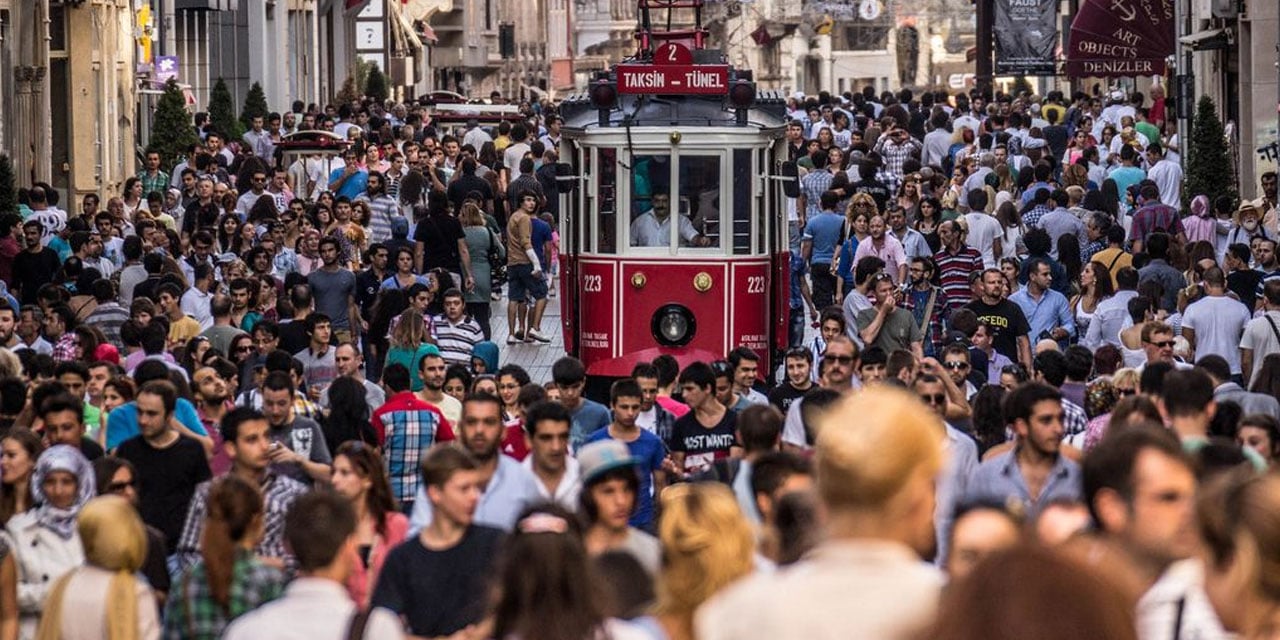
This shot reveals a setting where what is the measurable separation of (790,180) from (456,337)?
266 centimetres

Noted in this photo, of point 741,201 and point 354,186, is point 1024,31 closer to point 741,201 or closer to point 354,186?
point 354,186

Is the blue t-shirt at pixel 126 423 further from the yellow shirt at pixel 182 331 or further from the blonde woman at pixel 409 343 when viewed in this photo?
the yellow shirt at pixel 182 331

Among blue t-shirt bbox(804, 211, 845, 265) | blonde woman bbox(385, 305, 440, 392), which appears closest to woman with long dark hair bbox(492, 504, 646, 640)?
blonde woman bbox(385, 305, 440, 392)

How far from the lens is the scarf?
9.80 m

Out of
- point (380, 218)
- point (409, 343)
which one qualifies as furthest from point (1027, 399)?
point (380, 218)

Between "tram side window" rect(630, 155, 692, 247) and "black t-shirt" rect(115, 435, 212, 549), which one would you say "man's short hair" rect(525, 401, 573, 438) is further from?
"tram side window" rect(630, 155, 692, 247)

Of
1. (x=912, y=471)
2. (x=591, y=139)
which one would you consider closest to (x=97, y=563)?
(x=912, y=471)

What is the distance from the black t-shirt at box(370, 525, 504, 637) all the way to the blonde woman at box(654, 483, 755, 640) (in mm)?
1372

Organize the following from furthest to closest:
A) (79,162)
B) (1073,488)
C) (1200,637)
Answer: (79,162) → (1073,488) → (1200,637)

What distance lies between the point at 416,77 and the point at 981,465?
67307mm

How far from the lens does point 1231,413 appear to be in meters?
11.0

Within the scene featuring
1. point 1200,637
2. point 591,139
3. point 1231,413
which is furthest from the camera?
point 591,139

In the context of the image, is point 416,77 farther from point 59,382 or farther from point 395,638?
point 395,638

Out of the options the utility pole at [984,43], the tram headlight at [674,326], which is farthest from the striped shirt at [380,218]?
the utility pole at [984,43]
